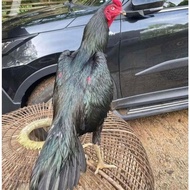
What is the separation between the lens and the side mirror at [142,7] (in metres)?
2.79

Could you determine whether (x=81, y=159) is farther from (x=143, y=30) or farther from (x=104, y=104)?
(x=143, y=30)

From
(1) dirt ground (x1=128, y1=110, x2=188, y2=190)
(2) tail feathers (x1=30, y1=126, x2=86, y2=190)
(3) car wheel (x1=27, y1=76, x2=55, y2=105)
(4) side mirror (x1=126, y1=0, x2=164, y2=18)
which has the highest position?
(4) side mirror (x1=126, y1=0, x2=164, y2=18)

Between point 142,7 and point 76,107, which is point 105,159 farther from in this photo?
point 142,7

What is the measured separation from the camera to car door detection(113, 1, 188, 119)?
2863 millimetres

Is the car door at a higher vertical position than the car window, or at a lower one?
lower

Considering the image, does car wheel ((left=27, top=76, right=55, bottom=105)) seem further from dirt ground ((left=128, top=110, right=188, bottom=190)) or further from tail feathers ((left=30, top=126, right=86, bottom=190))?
tail feathers ((left=30, top=126, right=86, bottom=190))

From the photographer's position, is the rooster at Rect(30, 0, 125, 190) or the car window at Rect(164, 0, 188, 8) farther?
the car window at Rect(164, 0, 188, 8)

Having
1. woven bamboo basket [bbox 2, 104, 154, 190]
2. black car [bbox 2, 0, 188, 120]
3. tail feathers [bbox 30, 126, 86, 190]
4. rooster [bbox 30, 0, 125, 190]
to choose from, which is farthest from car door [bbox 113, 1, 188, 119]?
tail feathers [bbox 30, 126, 86, 190]

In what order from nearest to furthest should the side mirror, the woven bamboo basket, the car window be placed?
the woven bamboo basket → the side mirror → the car window

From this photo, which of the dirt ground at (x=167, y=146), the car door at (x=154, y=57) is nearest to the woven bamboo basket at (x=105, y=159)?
the dirt ground at (x=167, y=146)

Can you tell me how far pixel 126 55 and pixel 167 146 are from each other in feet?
2.93

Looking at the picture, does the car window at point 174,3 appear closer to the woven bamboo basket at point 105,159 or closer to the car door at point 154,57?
the car door at point 154,57

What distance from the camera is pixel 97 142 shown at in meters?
1.74

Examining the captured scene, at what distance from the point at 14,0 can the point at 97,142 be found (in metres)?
4.74
